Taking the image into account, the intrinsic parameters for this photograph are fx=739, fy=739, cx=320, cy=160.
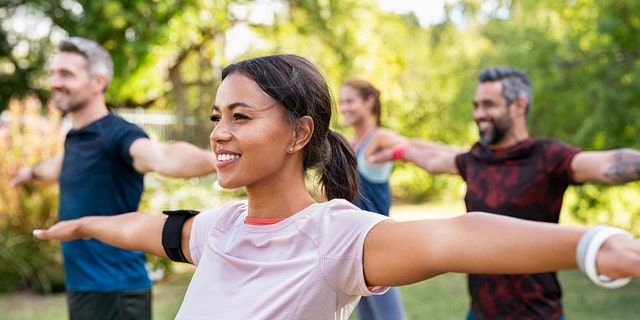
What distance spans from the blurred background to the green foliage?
0.6 inches

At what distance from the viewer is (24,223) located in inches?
331

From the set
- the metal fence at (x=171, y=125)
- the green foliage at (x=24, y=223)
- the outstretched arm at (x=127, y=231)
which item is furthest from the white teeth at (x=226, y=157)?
the metal fence at (x=171, y=125)

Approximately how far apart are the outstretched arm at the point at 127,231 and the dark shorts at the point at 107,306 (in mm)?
1210

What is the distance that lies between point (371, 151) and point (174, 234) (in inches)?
130

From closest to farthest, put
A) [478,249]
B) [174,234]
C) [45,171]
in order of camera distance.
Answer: [478,249]
[174,234]
[45,171]

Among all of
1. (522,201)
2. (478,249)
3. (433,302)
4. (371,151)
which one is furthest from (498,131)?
(433,302)

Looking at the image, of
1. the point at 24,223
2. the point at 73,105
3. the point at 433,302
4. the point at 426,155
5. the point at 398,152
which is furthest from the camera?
the point at 24,223

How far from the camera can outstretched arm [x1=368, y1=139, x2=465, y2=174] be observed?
4746mm

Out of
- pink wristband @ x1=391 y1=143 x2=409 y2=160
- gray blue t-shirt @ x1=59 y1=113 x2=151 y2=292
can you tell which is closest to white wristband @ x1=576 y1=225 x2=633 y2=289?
gray blue t-shirt @ x1=59 y1=113 x2=151 y2=292

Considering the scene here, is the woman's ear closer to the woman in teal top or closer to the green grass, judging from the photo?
the woman in teal top

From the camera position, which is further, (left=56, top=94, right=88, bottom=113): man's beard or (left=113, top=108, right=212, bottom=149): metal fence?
(left=113, top=108, right=212, bottom=149): metal fence

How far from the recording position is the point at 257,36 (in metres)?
18.6

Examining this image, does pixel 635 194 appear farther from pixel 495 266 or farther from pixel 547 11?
pixel 495 266

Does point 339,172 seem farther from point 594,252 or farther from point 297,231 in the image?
point 594,252
